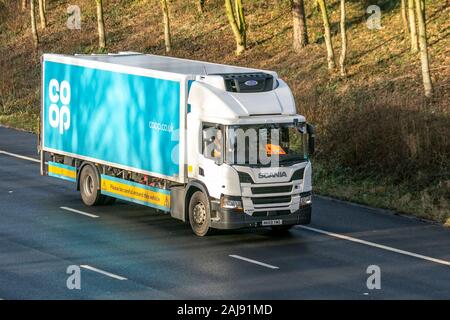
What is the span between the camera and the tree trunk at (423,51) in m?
33.9

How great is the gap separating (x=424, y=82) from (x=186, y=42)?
20269 millimetres

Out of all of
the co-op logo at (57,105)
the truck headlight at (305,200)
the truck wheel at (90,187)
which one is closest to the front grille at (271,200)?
the truck headlight at (305,200)

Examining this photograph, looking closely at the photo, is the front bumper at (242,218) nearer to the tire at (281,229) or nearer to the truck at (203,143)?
the truck at (203,143)

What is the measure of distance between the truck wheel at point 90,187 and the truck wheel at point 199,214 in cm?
363

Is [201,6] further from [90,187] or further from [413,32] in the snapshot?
[90,187]

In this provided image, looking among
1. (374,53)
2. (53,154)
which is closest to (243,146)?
(53,154)

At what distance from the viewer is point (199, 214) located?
23.7 m

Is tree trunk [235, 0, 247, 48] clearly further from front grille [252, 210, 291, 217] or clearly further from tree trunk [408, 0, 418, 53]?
front grille [252, 210, 291, 217]

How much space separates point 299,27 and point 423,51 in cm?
1270

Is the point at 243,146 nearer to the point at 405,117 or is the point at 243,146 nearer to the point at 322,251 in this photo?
the point at 322,251

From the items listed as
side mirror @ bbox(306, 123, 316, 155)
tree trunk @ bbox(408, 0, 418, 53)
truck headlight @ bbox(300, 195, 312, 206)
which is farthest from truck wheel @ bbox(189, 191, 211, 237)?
tree trunk @ bbox(408, 0, 418, 53)

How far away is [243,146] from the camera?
23.1m

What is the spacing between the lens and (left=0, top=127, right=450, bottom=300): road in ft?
63.7

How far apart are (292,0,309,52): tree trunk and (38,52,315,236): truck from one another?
20.4m
